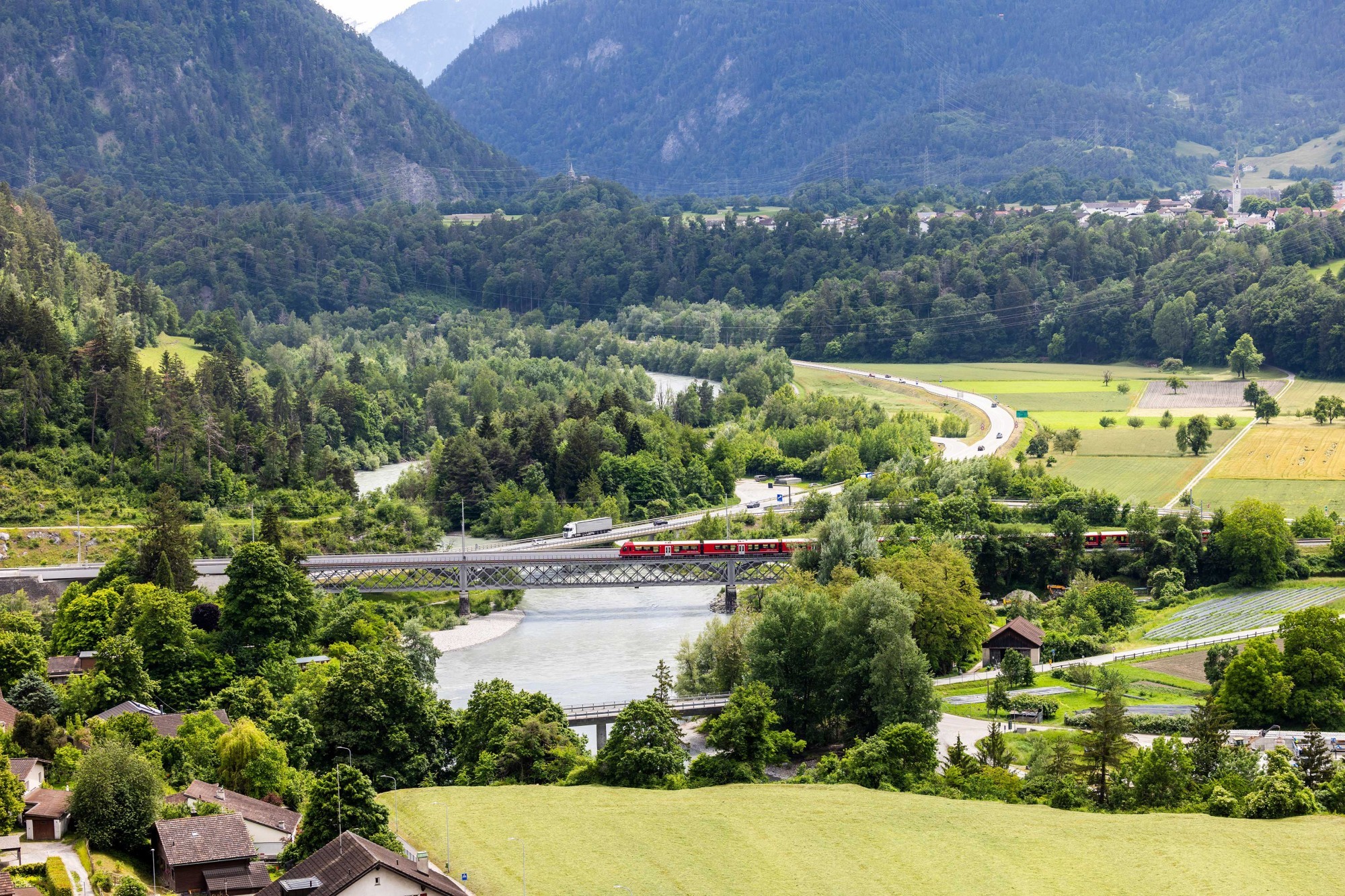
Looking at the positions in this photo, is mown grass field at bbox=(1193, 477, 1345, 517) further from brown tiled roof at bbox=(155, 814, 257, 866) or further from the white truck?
brown tiled roof at bbox=(155, 814, 257, 866)

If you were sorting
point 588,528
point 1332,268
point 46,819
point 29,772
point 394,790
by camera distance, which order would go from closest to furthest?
point 46,819 < point 29,772 < point 394,790 < point 588,528 < point 1332,268

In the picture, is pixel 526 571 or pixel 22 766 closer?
pixel 22 766

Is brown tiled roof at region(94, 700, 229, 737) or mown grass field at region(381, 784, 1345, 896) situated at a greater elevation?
brown tiled roof at region(94, 700, 229, 737)

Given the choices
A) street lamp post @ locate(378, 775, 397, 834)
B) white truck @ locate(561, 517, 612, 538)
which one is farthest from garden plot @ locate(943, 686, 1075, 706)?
white truck @ locate(561, 517, 612, 538)

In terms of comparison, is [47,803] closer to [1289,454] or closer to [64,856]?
[64,856]

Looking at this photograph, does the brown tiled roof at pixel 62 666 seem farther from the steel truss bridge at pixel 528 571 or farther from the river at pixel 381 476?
the river at pixel 381 476

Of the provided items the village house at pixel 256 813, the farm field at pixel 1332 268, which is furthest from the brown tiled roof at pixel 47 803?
the farm field at pixel 1332 268

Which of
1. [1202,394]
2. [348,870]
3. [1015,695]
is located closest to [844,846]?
[348,870]
